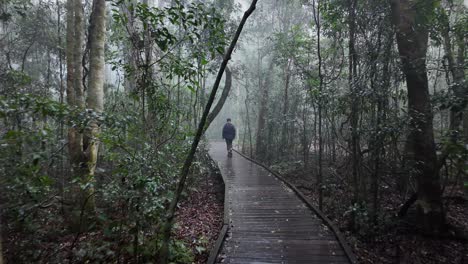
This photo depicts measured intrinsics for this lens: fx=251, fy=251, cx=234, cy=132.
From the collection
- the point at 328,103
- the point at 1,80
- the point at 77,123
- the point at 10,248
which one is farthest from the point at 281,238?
the point at 1,80

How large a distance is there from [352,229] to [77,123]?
5594mm

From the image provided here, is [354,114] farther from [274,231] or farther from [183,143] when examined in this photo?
[183,143]

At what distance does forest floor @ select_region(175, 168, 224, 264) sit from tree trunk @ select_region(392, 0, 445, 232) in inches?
178

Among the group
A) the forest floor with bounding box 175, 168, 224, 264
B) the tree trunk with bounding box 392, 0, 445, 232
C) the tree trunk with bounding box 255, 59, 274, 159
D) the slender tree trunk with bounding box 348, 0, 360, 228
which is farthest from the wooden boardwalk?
the tree trunk with bounding box 255, 59, 274, 159

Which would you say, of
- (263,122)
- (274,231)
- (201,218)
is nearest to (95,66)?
(201,218)

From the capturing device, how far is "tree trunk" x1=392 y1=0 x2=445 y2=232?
5207mm

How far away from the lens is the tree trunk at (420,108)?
5207mm

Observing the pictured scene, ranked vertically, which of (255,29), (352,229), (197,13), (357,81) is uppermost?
(255,29)

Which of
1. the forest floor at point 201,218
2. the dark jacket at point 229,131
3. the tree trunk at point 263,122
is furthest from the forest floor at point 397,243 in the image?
the tree trunk at point 263,122

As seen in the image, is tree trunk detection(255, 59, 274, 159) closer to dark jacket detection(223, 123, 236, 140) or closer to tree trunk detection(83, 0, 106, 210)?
dark jacket detection(223, 123, 236, 140)

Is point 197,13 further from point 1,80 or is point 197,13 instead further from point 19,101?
point 1,80

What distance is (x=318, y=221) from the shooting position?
5.46 meters

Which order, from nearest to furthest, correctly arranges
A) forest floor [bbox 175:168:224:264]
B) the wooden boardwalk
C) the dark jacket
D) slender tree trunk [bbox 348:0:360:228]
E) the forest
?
the forest, the wooden boardwalk, forest floor [bbox 175:168:224:264], slender tree trunk [bbox 348:0:360:228], the dark jacket

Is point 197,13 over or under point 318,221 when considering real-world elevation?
over
